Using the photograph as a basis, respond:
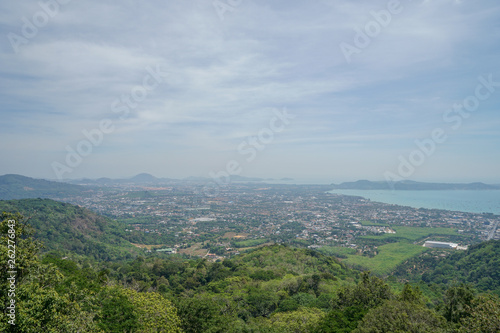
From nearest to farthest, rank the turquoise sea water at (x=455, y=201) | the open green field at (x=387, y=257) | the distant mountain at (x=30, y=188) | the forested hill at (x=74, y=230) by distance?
1. the open green field at (x=387, y=257)
2. the forested hill at (x=74, y=230)
3. the turquoise sea water at (x=455, y=201)
4. the distant mountain at (x=30, y=188)

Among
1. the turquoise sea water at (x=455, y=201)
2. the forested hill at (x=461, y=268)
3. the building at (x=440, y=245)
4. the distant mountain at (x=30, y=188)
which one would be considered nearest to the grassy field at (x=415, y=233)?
the building at (x=440, y=245)

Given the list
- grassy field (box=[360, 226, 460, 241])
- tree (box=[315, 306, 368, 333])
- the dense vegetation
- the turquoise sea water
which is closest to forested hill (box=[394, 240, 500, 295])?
the dense vegetation

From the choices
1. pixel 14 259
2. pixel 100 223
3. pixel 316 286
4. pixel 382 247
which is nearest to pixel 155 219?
pixel 100 223

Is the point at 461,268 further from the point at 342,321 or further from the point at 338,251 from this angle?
the point at 342,321

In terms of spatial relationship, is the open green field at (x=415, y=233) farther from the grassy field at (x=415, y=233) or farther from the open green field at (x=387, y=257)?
the open green field at (x=387, y=257)

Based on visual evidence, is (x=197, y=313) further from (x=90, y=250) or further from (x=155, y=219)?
(x=155, y=219)

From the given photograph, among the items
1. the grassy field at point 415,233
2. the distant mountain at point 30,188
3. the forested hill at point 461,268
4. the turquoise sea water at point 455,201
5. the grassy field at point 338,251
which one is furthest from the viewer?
the distant mountain at point 30,188

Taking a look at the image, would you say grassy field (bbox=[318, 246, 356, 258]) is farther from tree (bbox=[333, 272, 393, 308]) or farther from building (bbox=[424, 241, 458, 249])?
tree (bbox=[333, 272, 393, 308])
